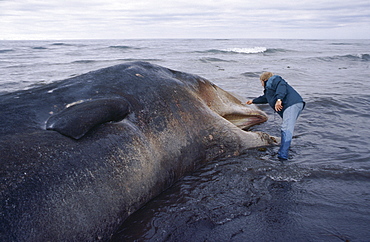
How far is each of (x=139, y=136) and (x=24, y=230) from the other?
1.54 m

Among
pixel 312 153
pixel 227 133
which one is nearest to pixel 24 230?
pixel 227 133

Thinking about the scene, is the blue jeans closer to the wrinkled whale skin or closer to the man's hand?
the man's hand

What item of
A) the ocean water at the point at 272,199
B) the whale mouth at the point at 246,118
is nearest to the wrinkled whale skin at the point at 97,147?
the ocean water at the point at 272,199

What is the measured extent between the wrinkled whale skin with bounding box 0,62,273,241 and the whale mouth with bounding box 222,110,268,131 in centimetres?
87

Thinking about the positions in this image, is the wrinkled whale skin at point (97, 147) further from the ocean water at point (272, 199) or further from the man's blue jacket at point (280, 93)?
the man's blue jacket at point (280, 93)

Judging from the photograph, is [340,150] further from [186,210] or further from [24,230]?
[24,230]

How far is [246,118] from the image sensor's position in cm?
616

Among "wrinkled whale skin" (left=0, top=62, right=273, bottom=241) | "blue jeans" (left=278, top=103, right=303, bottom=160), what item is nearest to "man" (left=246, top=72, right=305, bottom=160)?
"blue jeans" (left=278, top=103, right=303, bottom=160)

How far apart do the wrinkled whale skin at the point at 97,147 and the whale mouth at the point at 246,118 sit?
869 millimetres

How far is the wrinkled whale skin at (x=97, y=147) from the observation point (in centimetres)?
255

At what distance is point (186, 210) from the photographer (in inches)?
138

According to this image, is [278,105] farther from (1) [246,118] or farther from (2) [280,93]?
(1) [246,118]

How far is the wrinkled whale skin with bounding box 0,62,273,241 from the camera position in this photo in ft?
8.37

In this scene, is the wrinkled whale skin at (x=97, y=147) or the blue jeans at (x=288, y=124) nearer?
the wrinkled whale skin at (x=97, y=147)
